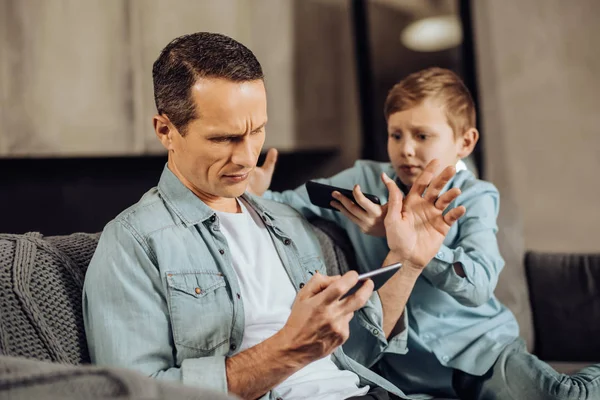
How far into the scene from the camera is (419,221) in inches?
49.9

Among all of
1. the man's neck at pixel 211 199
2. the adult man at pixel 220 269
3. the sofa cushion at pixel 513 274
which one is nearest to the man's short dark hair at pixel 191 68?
the adult man at pixel 220 269

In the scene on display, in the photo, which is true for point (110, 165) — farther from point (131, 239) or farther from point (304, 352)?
point (304, 352)

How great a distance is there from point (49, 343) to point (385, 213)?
66cm

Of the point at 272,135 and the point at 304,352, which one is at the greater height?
the point at 272,135

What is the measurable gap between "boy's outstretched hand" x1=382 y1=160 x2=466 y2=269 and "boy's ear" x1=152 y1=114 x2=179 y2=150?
1.40 ft

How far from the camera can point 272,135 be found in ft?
9.65

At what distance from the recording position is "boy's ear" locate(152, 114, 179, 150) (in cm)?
111

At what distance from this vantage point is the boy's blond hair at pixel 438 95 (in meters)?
1.49

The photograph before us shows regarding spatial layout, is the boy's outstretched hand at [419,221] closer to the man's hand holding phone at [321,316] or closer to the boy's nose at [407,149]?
the boy's nose at [407,149]

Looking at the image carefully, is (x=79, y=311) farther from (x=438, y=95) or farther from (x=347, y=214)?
(x=438, y=95)

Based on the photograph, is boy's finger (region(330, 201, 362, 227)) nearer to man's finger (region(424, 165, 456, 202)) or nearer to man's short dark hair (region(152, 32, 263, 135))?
man's finger (region(424, 165, 456, 202))

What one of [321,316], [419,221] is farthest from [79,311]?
[419,221]

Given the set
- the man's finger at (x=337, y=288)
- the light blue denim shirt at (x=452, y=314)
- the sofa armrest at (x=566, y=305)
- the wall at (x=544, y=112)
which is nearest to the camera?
the man's finger at (x=337, y=288)

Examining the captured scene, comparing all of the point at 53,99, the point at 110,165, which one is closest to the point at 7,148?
the point at 53,99
